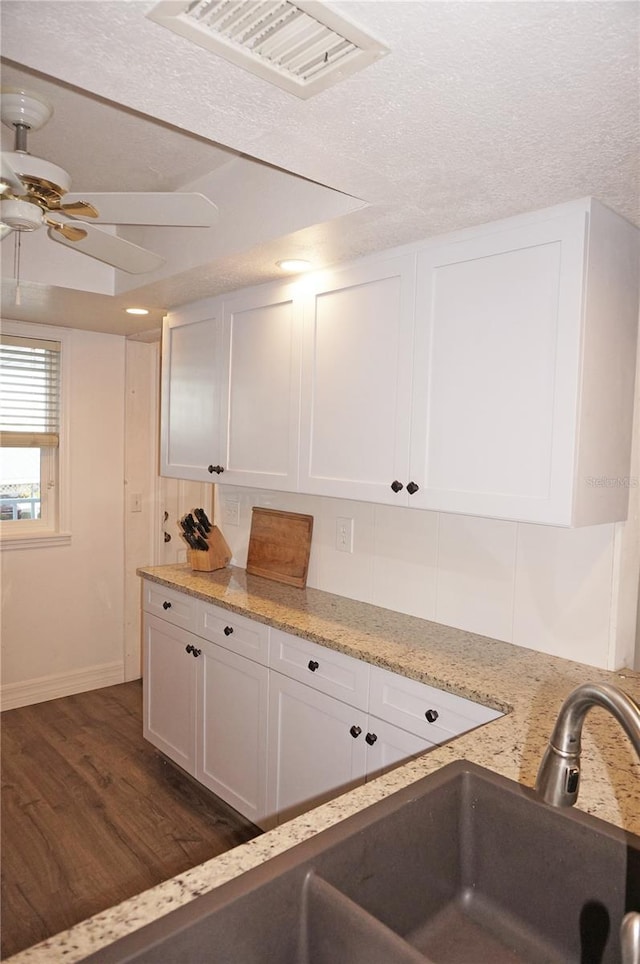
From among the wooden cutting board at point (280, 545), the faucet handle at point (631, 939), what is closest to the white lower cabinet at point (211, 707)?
the wooden cutting board at point (280, 545)

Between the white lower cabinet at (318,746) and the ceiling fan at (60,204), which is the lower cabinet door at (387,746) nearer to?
the white lower cabinet at (318,746)

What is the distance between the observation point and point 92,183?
2506 mm

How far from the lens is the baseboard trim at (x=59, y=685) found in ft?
12.3

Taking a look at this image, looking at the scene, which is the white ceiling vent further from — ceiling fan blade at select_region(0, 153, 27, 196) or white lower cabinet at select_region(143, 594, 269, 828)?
white lower cabinet at select_region(143, 594, 269, 828)

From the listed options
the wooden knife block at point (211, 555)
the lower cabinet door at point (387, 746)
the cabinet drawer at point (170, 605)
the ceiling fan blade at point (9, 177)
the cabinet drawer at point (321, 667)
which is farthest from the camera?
the wooden knife block at point (211, 555)

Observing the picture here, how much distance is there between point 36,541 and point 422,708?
2.77 m

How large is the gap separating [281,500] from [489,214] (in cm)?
164

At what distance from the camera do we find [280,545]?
2957 mm

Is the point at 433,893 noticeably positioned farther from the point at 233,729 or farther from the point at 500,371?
the point at 233,729

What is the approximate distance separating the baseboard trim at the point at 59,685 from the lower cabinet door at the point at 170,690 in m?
1.02

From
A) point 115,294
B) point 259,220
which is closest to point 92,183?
point 115,294

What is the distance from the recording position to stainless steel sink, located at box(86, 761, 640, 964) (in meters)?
0.87

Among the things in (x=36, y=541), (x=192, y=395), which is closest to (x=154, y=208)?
(x=192, y=395)

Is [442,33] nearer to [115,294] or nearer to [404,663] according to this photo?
[404,663]
